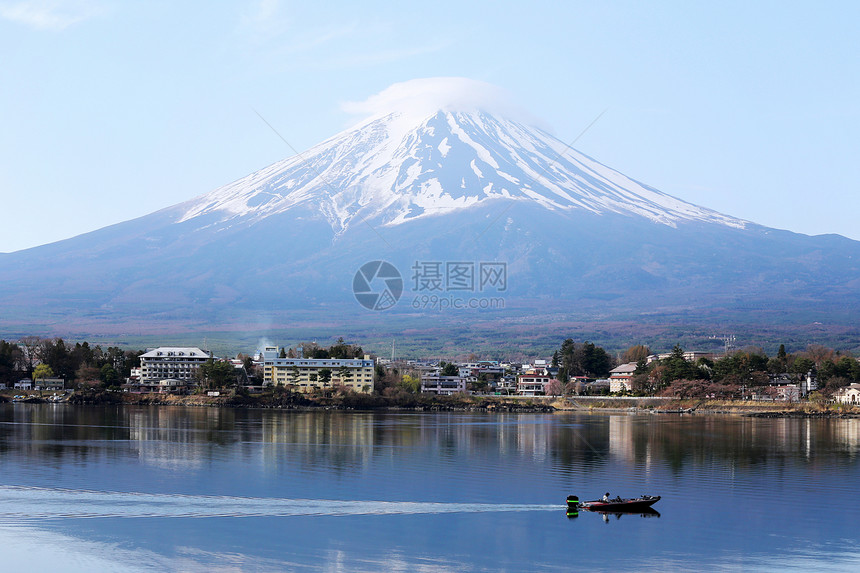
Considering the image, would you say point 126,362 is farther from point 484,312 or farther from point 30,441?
point 484,312

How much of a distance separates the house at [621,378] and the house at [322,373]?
14.1 metres

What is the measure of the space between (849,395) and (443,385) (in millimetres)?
21836

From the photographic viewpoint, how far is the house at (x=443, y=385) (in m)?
60.1

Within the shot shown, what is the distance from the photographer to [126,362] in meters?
59.5

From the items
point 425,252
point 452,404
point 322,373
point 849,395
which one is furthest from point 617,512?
point 425,252

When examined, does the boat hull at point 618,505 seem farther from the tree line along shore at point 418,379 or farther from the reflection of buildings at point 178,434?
the tree line along shore at point 418,379

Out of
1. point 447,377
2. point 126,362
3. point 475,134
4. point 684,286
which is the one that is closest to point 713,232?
point 684,286

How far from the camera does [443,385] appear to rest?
60.8 meters

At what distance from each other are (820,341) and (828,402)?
44.7 metres

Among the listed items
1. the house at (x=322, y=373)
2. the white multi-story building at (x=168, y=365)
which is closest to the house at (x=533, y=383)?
the house at (x=322, y=373)

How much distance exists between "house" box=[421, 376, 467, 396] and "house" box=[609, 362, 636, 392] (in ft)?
27.6

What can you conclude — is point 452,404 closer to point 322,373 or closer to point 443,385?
point 322,373

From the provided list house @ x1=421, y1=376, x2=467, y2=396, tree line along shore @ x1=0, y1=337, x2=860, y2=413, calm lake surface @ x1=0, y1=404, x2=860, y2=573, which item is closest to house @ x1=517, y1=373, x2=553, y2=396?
tree line along shore @ x1=0, y1=337, x2=860, y2=413

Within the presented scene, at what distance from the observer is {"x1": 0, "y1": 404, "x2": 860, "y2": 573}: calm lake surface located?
50.4 feet
